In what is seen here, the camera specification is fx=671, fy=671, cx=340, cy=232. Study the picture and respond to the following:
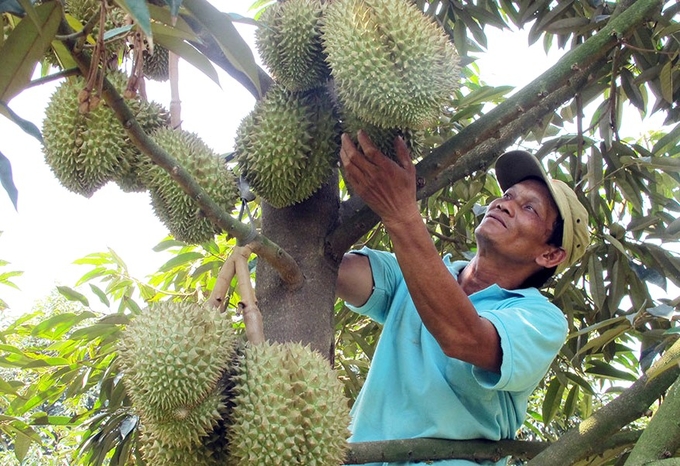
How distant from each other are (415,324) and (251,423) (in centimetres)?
75

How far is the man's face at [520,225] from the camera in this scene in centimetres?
198

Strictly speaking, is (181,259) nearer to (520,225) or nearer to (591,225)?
(520,225)

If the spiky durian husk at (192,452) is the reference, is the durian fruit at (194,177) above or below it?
above

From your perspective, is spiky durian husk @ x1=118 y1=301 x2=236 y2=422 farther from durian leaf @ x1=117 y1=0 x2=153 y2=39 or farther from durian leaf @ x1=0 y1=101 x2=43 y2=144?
durian leaf @ x1=117 y1=0 x2=153 y2=39

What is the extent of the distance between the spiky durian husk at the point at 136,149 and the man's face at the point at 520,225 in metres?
0.98

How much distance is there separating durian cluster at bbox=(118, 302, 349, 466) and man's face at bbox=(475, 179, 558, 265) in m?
0.91

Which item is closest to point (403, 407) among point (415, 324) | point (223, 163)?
point (415, 324)

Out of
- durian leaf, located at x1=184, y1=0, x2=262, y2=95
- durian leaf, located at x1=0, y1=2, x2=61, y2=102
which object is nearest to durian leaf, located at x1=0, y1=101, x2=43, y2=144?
durian leaf, located at x1=0, y1=2, x2=61, y2=102

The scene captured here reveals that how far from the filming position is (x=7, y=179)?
3.14 feet

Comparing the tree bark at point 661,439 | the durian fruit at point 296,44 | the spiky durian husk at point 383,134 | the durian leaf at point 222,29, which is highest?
the durian fruit at point 296,44

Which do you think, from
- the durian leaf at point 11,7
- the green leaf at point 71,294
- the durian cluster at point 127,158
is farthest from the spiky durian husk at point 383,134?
the green leaf at point 71,294

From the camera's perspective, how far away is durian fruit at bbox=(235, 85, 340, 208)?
1459 mm

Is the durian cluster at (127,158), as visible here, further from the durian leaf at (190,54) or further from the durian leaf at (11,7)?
the durian leaf at (11,7)

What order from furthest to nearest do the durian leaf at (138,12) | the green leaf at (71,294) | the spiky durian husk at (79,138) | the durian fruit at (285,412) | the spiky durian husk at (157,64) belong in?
the green leaf at (71,294) → the spiky durian husk at (157,64) → the spiky durian husk at (79,138) → the durian fruit at (285,412) → the durian leaf at (138,12)
